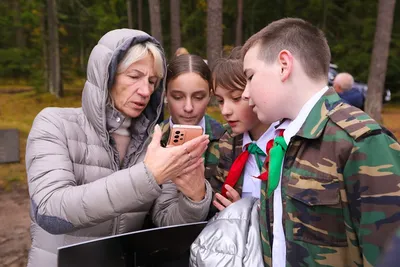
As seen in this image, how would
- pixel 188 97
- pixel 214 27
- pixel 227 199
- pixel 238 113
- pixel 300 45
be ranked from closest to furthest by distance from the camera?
pixel 300 45
pixel 227 199
pixel 238 113
pixel 188 97
pixel 214 27

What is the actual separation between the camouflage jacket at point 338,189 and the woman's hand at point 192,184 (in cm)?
44

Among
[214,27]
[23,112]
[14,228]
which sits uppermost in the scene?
[214,27]

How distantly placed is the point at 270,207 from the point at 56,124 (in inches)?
38.7

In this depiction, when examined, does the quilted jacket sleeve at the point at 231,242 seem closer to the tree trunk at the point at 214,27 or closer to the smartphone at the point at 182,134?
the smartphone at the point at 182,134

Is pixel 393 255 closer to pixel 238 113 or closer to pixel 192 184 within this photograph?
pixel 192 184

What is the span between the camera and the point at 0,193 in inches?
256

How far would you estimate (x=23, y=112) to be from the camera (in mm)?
15039

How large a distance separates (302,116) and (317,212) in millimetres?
353

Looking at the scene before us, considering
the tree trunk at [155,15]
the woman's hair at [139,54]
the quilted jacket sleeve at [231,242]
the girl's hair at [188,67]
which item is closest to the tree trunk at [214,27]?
the tree trunk at [155,15]

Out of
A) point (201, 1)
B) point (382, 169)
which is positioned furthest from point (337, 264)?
point (201, 1)

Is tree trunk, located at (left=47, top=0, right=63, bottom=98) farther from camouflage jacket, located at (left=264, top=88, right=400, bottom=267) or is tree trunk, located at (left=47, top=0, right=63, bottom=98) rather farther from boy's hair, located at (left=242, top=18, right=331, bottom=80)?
camouflage jacket, located at (left=264, top=88, right=400, bottom=267)

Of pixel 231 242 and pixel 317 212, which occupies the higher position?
pixel 317 212

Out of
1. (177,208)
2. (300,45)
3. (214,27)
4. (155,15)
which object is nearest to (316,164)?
(300,45)

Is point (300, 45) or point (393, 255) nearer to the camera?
point (393, 255)
